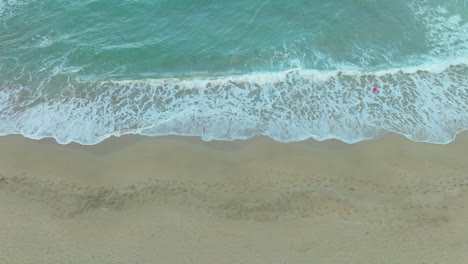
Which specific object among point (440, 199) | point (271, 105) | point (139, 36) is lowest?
point (440, 199)

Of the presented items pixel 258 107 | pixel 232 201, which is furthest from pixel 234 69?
pixel 232 201

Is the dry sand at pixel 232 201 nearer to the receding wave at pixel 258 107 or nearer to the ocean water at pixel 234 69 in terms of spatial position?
the receding wave at pixel 258 107

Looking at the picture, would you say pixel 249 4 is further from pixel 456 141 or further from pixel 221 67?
pixel 456 141

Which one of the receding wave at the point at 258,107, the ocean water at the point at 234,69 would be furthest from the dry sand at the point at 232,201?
the ocean water at the point at 234,69

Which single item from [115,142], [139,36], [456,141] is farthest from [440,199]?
[139,36]

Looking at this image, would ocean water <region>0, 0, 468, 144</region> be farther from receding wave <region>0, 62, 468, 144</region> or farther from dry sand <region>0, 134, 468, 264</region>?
dry sand <region>0, 134, 468, 264</region>
